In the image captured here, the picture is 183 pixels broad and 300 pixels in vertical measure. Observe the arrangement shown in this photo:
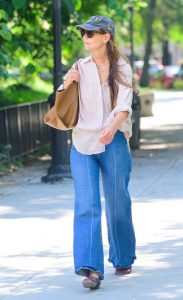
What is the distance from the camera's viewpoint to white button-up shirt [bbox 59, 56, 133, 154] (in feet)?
21.9

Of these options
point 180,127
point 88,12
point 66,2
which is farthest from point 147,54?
point 66,2

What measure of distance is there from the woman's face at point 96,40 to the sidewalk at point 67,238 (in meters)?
1.71

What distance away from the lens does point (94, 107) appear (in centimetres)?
670

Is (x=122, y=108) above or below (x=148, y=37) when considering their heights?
above

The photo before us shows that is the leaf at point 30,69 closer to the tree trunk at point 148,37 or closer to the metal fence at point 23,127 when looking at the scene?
the metal fence at point 23,127

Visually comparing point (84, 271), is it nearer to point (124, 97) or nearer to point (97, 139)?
point (97, 139)

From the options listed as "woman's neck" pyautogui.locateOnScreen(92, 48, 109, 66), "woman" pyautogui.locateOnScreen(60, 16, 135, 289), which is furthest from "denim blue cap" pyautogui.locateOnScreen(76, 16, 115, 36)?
"woman's neck" pyautogui.locateOnScreen(92, 48, 109, 66)

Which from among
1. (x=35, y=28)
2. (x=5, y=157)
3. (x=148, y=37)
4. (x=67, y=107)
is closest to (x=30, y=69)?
(x=5, y=157)

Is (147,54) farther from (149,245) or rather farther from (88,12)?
(149,245)

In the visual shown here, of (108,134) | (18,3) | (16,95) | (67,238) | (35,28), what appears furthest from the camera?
(16,95)

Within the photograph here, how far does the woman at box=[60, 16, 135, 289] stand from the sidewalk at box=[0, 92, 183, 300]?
0.35 m

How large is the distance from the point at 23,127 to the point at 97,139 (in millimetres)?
9868

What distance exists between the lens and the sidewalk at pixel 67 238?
684cm

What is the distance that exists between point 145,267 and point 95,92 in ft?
5.25
